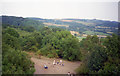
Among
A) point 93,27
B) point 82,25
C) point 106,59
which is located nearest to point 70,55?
point 106,59

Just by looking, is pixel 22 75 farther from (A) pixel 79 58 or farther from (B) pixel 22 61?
(A) pixel 79 58

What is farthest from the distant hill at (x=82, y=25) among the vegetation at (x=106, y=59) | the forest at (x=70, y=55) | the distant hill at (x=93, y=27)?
the vegetation at (x=106, y=59)

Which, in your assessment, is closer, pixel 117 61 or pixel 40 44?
pixel 117 61

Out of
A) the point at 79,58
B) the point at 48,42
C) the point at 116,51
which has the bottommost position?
the point at 79,58

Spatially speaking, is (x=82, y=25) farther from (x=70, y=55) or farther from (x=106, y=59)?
(x=106, y=59)

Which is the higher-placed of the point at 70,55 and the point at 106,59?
the point at 106,59

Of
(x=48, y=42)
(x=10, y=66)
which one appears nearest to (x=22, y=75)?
(x=10, y=66)

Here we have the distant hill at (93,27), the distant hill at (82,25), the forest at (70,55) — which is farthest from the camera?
the distant hill at (82,25)

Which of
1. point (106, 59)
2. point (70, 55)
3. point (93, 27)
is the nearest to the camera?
point (106, 59)

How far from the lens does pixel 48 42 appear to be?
26.1 m

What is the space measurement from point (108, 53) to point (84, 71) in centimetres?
362

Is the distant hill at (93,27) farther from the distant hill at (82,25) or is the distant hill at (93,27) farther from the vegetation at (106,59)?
the vegetation at (106,59)

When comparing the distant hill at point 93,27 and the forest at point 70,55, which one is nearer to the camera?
the forest at point 70,55

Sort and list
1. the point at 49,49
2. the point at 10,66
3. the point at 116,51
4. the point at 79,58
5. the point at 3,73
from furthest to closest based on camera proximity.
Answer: the point at 49,49 → the point at 79,58 → the point at 116,51 → the point at 10,66 → the point at 3,73
